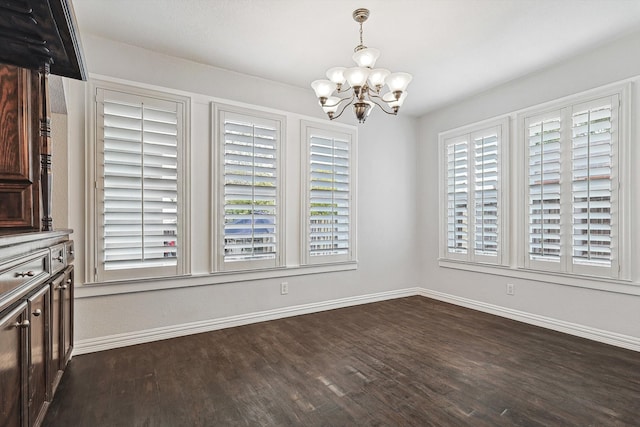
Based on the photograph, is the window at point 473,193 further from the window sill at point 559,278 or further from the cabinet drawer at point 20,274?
the cabinet drawer at point 20,274

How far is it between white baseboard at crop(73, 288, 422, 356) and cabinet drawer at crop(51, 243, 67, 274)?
1.14 metres

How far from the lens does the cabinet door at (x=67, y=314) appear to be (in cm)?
Answer: 218

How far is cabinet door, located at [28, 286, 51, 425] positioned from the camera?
145 centimetres

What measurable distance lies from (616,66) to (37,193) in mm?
4665

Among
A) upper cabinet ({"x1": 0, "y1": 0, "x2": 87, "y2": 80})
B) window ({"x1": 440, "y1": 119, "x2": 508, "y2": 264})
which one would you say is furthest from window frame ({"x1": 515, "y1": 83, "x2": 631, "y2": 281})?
upper cabinet ({"x1": 0, "y1": 0, "x2": 87, "y2": 80})

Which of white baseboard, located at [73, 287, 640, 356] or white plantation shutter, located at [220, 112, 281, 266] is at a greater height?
white plantation shutter, located at [220, 112, 281, 266]

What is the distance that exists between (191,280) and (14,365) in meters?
2.12

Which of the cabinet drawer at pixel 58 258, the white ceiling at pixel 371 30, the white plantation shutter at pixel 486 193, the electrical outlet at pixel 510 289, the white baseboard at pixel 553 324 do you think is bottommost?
the white baseboard at pixel 553 324

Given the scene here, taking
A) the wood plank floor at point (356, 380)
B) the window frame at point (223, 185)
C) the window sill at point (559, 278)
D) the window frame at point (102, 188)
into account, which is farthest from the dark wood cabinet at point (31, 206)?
the window sill at point (559, 278)

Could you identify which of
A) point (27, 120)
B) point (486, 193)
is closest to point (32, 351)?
point (27, 120)

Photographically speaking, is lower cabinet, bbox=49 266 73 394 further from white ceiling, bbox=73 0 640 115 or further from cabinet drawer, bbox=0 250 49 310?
white ceiling, bbox=73 0 640 115

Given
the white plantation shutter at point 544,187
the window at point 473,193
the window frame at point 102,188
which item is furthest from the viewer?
the window at point 473,193

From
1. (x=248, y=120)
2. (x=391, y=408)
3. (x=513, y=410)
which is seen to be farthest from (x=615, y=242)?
(x=248, y=120)

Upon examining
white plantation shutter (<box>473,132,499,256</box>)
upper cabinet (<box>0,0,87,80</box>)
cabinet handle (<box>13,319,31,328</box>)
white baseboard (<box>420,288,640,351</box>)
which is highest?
upper cabinet (<box>0,0,87,80</box>)
